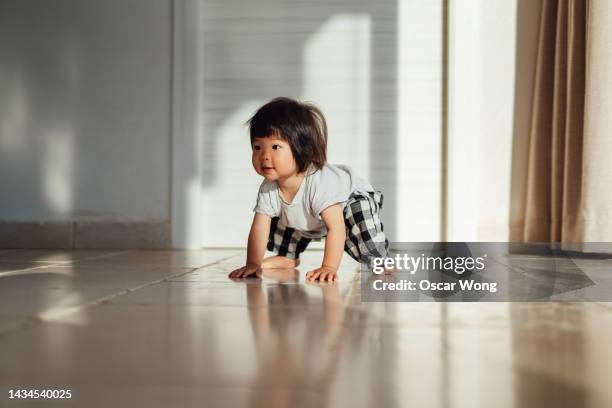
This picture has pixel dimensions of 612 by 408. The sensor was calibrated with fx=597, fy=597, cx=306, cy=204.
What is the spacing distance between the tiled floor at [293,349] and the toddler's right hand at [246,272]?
0.80 ft

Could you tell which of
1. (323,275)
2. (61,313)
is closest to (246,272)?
(323,275)

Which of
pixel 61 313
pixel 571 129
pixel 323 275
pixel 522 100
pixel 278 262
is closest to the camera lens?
pixel 61 313

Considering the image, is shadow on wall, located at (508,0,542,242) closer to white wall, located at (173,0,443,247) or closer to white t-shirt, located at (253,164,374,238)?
white wall, located at (173,0,443,247)

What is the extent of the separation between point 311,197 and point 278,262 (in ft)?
1.04

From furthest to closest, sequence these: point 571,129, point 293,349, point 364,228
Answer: point 571,129
point 364,228
point 293,349

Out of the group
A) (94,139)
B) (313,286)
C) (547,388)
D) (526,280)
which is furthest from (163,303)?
(94,139)

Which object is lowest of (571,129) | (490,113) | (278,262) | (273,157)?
(278,262)

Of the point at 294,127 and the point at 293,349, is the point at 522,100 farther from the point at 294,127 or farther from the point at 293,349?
the point at 293,349

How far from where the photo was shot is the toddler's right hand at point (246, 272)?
54.9 inches

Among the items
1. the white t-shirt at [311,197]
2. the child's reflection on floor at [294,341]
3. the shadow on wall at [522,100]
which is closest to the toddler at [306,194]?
the white t-shirt at [311,197]

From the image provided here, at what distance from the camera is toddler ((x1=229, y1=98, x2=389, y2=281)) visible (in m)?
1.35

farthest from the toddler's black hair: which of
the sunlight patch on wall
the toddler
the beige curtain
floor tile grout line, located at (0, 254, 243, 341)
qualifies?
the sunlight patch on wall

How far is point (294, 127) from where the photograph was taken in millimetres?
1352

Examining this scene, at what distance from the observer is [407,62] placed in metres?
2.58
